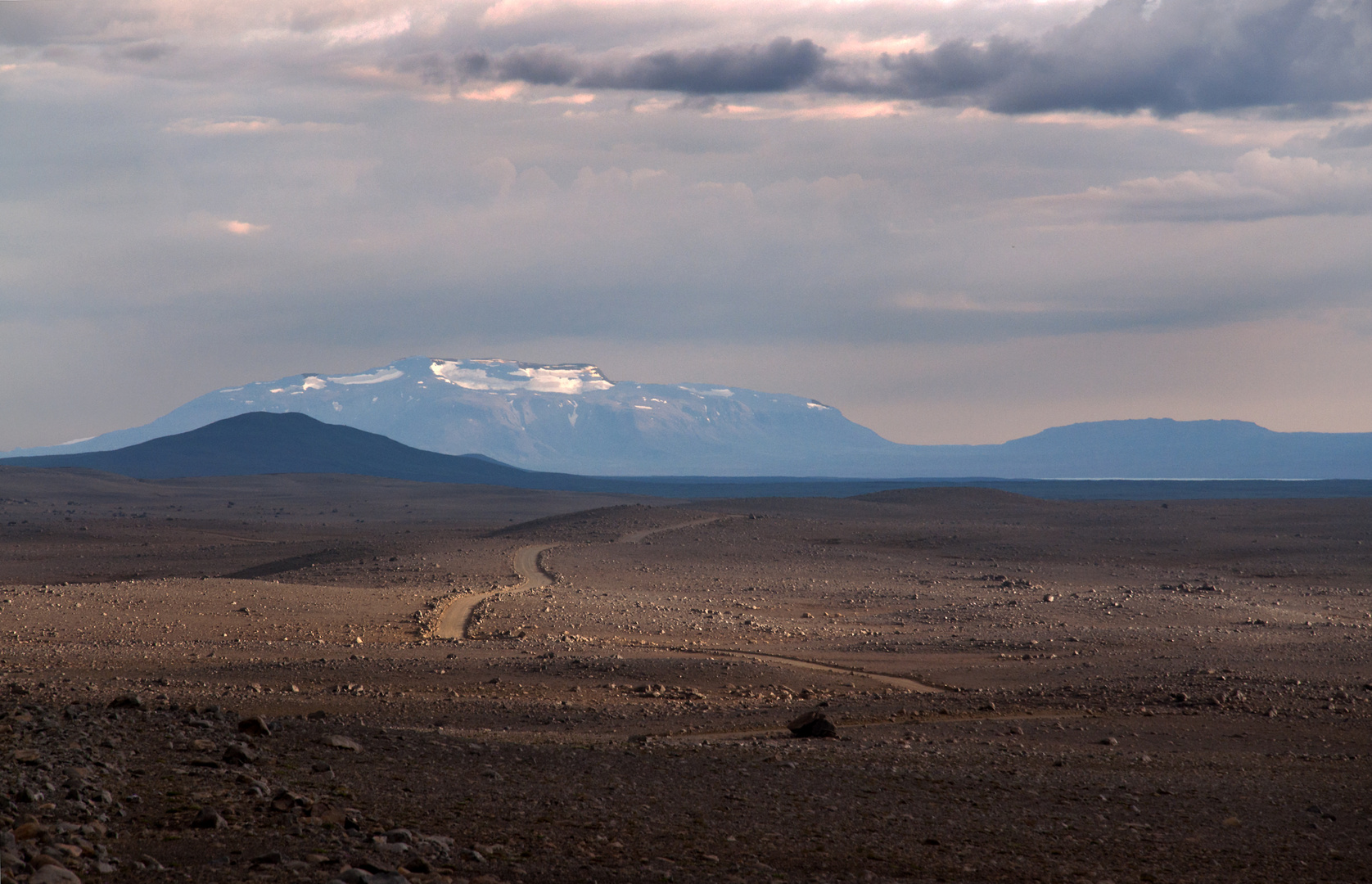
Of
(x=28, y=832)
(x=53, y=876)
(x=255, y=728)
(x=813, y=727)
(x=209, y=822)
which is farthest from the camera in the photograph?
(x=813, y=727)

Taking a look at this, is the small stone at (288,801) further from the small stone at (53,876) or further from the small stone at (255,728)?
the small stone at (255,728)

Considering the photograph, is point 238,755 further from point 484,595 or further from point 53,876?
point 484,595

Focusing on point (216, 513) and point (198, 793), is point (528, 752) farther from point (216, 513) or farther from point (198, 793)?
point (216, 513)

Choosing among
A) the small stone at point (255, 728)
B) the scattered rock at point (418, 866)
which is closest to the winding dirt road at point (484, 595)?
the small stone at point (255, 728)

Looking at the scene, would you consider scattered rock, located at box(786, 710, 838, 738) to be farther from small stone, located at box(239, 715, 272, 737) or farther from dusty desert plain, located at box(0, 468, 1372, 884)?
small stone, located at box(239, 715, 272, 737)

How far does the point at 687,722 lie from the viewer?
16047mm

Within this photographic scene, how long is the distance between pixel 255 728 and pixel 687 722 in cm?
583

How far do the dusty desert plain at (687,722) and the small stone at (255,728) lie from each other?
30 millimetres

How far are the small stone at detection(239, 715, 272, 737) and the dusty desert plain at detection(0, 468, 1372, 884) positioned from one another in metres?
0.03

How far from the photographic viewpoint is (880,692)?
1908cm

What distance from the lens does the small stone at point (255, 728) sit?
40.2ft

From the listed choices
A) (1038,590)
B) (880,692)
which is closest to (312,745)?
(880,692)

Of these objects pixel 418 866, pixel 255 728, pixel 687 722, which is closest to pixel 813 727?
pixel 687 722

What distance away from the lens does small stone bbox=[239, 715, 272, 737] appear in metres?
12.3
